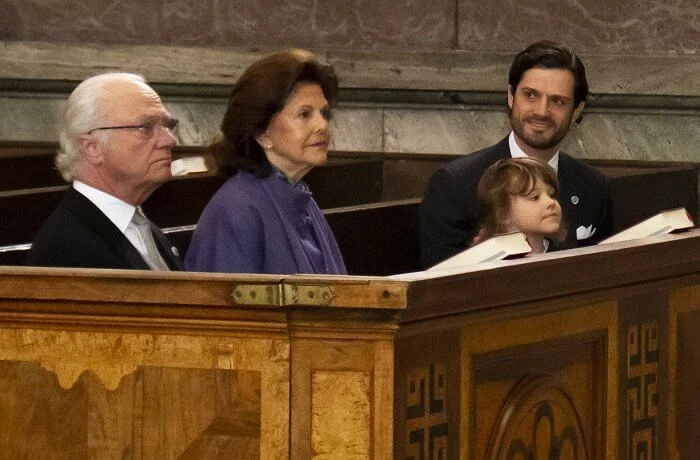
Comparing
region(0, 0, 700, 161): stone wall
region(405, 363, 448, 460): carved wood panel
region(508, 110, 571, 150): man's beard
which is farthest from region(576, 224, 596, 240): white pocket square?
region(0, 0, 700, 161): stone wall

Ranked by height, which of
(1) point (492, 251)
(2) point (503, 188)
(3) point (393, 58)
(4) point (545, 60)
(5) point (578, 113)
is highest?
(3) point (393, 58)

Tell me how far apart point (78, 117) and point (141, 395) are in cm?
106

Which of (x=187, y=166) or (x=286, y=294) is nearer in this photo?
(x=286, y=294)

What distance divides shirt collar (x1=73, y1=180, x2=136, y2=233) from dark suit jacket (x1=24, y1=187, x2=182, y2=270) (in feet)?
0.24

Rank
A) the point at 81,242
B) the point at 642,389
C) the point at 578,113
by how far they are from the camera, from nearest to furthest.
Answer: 1. the point at 81,242
2. the point at 642,389
3. the point at 578,113

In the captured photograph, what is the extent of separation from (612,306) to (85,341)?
1.08 metres

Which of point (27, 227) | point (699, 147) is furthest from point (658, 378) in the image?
point (699, 147)

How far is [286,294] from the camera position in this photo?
2.82 meters

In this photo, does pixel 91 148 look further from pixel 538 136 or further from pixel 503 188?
pixel 538 136

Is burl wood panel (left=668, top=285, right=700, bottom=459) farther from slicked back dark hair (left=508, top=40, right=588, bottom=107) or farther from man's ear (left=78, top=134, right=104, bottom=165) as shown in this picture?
slicked back dark hair (left=508, top=40, right=588, bottom=107)

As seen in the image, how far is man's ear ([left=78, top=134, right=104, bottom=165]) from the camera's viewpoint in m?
3.75

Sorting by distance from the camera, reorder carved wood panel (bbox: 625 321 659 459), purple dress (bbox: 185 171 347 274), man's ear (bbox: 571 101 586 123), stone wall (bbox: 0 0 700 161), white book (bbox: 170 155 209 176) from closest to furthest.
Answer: carved wood panel (bbox: 625 321 659 459) < purple dress (bbox: 185 171 347 274) < man's ear (bbox: 571 101 586 123) < white book (bbox: 170 155 209 176) < stone wall (bbox: 0 0 700 161)

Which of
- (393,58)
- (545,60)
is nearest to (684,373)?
(545,60)

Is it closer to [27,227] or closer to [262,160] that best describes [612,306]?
[262,160]
